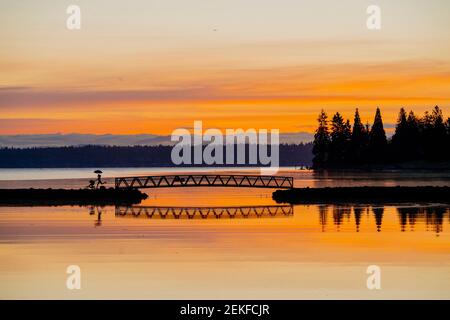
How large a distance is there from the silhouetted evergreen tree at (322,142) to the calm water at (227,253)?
10927 centimetres

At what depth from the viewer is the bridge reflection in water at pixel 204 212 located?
5659cm

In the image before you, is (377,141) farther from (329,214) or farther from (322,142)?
(329,214)

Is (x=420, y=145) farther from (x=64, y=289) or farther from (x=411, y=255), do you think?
(x=64, y=289)

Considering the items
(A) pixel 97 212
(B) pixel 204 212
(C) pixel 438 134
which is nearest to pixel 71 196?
(A) pixel 97 212

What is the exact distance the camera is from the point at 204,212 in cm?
6031

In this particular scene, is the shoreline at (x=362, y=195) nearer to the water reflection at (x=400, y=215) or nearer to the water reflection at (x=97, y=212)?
the water reflection at (x=400, y=215)

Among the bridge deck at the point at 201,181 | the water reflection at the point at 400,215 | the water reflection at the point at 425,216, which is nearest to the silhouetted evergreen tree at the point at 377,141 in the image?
the bridge deck at the point at 201,181

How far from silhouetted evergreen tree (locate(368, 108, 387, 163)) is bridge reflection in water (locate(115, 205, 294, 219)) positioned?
91120 millimetres

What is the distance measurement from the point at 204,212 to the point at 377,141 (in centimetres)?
9949

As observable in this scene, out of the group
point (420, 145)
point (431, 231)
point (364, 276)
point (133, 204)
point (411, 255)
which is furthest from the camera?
point (420, 145)

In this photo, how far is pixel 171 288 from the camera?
2694 centimetres

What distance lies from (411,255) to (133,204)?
122ft

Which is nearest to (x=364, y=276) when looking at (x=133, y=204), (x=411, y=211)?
(x=411, y=211)

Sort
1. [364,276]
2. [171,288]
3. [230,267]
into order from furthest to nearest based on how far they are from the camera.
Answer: [230,267] < [364,276] < [171,288]
